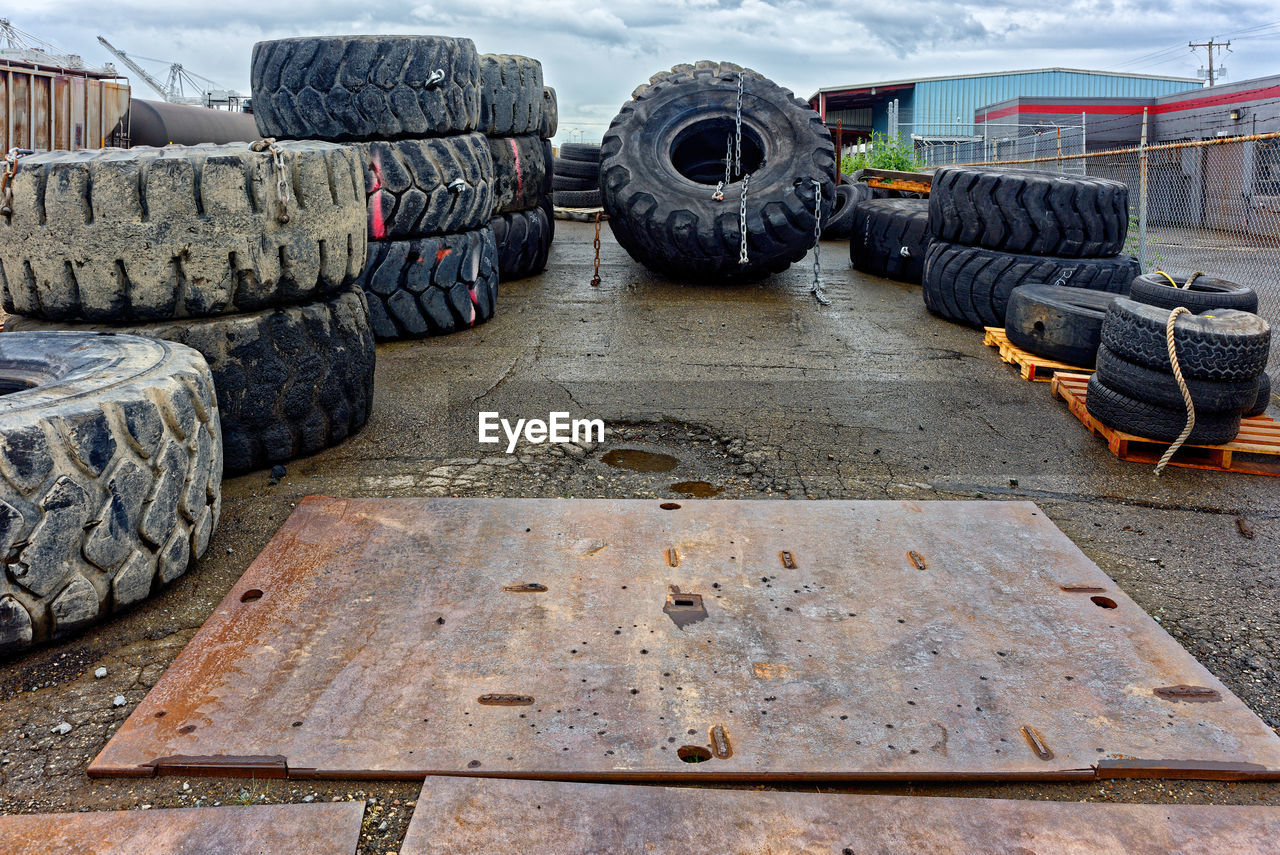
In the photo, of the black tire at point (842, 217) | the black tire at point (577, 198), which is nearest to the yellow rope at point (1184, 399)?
the black tire at point (842, 217)

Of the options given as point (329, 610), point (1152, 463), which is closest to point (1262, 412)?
point (1152, 463)

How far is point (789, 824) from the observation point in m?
1.70

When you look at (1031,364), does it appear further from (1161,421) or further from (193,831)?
(193,831)

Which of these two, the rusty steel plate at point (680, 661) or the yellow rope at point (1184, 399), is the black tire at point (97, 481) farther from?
the yellow rope at point (1184, 399)

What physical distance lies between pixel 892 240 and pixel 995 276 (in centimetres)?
220

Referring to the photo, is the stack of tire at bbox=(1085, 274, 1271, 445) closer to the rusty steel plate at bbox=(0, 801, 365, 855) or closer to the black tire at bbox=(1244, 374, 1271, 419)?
the black tire at bbox=(1244, 374, 1271, 419)

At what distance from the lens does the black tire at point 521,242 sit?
295 inches

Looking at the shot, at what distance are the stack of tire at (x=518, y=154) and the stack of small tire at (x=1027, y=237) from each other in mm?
3284

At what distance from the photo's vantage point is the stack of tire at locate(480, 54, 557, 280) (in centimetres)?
704

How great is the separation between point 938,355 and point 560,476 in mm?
2948

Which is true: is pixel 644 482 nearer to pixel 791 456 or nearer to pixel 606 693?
pixel 791 456

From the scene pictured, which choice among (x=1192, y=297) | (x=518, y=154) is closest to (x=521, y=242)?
(x=518, y=154)

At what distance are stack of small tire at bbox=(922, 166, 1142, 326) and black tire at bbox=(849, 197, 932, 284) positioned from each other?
148 cm

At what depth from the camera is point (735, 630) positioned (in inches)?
92.7
